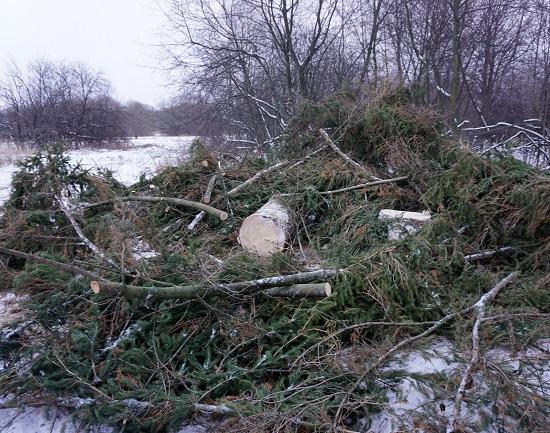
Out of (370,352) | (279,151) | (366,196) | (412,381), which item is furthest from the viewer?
(279,151)

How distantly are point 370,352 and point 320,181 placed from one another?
3.22 m

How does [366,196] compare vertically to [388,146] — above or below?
below

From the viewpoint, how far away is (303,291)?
125 inches

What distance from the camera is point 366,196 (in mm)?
5309

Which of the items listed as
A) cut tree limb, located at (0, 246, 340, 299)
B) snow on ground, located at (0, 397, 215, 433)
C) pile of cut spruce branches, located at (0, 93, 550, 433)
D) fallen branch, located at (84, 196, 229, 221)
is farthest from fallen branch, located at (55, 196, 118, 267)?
snow on ground, located at (0, 397, 215, 433)

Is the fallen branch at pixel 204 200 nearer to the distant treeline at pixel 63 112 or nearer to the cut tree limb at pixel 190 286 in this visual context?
the cut tree limb at pixel 190 286

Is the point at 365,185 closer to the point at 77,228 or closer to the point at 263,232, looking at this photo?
the point at 263,232

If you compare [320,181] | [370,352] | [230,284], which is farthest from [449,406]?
[320,181]

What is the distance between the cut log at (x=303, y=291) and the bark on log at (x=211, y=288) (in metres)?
0.04

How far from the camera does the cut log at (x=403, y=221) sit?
4.26 m

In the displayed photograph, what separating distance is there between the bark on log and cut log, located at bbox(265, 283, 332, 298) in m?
0.04

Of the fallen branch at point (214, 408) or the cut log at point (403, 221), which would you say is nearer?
the fallen branch at point (214, 408)

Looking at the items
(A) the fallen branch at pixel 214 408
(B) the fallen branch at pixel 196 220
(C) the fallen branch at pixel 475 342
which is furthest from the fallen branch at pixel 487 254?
(B) the fallen branch at pixel 196 220

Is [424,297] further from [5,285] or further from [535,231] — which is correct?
[5,285]
